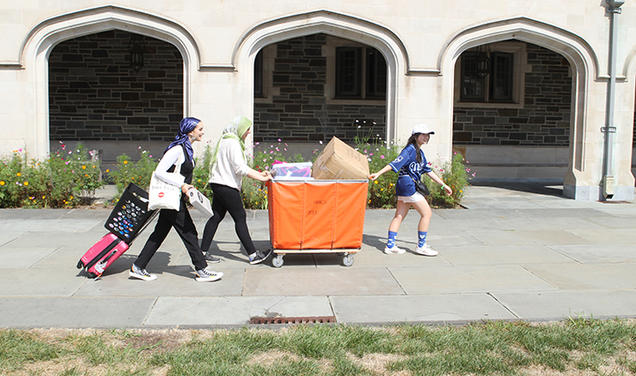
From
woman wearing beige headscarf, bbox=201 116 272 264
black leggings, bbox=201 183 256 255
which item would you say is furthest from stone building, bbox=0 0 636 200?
woman wearing beige headscarf, bbox=201 116 272 264

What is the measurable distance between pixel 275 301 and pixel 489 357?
197 centimetres

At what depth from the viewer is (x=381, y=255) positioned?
726cm

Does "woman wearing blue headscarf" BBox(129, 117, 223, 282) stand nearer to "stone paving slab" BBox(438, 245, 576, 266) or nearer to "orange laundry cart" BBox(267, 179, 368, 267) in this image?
"orange laundry cart" BBox(267, 179, 368, 267)

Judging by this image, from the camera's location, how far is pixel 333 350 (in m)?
4.18

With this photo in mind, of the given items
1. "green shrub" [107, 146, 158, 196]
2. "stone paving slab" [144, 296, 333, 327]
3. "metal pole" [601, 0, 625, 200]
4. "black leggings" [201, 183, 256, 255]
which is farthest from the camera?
"metal pole" [601, 0, 625, 200]

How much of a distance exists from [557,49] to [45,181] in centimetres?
949

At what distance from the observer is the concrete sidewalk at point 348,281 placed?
16.5ft

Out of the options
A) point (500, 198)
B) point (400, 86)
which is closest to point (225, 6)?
point (400, 86)

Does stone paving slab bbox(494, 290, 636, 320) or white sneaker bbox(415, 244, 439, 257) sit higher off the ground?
white sneaker bbox(415, 244, 439, 257)

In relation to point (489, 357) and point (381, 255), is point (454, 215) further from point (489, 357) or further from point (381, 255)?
point (489, 357)

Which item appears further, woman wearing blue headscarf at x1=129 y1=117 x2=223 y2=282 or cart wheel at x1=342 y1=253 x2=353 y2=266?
cart wheel at x1=342 y1=253 x2=353 y2=266

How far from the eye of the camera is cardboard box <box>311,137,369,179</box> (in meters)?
6.41

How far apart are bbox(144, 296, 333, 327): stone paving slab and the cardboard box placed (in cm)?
149

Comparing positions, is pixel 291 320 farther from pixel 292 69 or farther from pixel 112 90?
pixel 112 90
